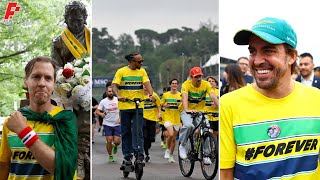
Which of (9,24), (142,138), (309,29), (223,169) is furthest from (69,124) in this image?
(309,29)

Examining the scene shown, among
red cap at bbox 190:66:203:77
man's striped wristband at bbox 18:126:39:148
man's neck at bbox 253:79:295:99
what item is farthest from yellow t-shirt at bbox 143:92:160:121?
man's neck at bbox 253:79:295:99

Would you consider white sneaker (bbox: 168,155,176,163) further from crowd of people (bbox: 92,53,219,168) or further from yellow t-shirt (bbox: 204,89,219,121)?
yellow t-shirt (bbox: 204,89,219,121)

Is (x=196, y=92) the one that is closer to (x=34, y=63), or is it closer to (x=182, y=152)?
(x=182, y=152)

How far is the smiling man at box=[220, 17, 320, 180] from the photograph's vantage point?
5.05 ft

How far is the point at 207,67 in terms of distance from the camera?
2.36 m

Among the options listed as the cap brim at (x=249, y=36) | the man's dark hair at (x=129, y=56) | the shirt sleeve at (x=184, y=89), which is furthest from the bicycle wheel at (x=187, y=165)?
the cap brim at (x=249, y=36)

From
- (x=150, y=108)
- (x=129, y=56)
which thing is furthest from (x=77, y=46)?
(x=150, y=108)

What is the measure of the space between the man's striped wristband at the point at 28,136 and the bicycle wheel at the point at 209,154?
3.08 feet

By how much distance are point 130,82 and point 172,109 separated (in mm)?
333

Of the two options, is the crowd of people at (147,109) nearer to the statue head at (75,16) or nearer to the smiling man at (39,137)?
the statue head at (75,16)

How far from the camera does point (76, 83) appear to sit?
6.93 feet

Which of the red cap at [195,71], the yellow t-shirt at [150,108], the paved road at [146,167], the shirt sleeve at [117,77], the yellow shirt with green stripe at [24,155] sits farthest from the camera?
the yellow t-shirt at [150,108]

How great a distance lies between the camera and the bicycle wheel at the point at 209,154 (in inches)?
92.9

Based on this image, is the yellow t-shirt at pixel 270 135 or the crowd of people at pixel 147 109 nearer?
the yellow t-shirt at pixel 270 135
